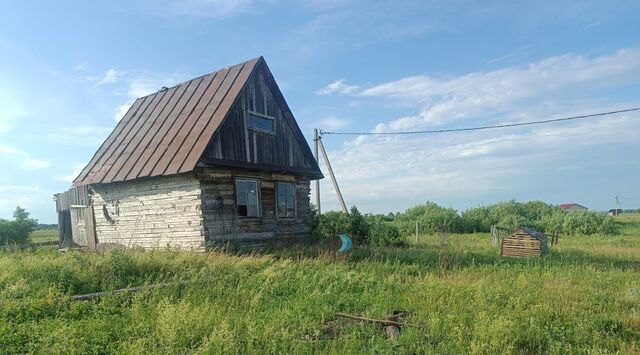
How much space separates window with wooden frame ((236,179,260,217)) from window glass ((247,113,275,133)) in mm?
1886

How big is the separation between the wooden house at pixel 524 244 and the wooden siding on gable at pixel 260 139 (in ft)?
25.5

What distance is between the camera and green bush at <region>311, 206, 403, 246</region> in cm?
2058

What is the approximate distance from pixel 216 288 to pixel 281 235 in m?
8.14

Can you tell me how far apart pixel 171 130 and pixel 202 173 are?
9.87ft

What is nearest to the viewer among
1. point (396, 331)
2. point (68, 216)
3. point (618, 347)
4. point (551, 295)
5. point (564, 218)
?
point (618, 347)

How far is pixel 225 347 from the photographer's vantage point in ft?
18.7

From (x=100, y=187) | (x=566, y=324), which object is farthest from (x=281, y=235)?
(x=566, y=324)

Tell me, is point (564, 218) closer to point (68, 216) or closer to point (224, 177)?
point (224, 177)

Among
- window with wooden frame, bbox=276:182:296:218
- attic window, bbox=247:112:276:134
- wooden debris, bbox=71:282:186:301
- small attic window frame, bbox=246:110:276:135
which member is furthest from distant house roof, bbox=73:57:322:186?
wooden debris, bbox=71:282:186:301

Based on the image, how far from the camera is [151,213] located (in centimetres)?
1573

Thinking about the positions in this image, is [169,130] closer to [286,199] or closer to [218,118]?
[218,118]

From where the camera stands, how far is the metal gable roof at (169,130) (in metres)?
14.8

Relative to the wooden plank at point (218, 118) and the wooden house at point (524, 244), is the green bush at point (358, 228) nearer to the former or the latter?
the wooden house at point (524, 244)

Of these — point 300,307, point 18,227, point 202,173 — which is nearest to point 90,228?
point 202,173
